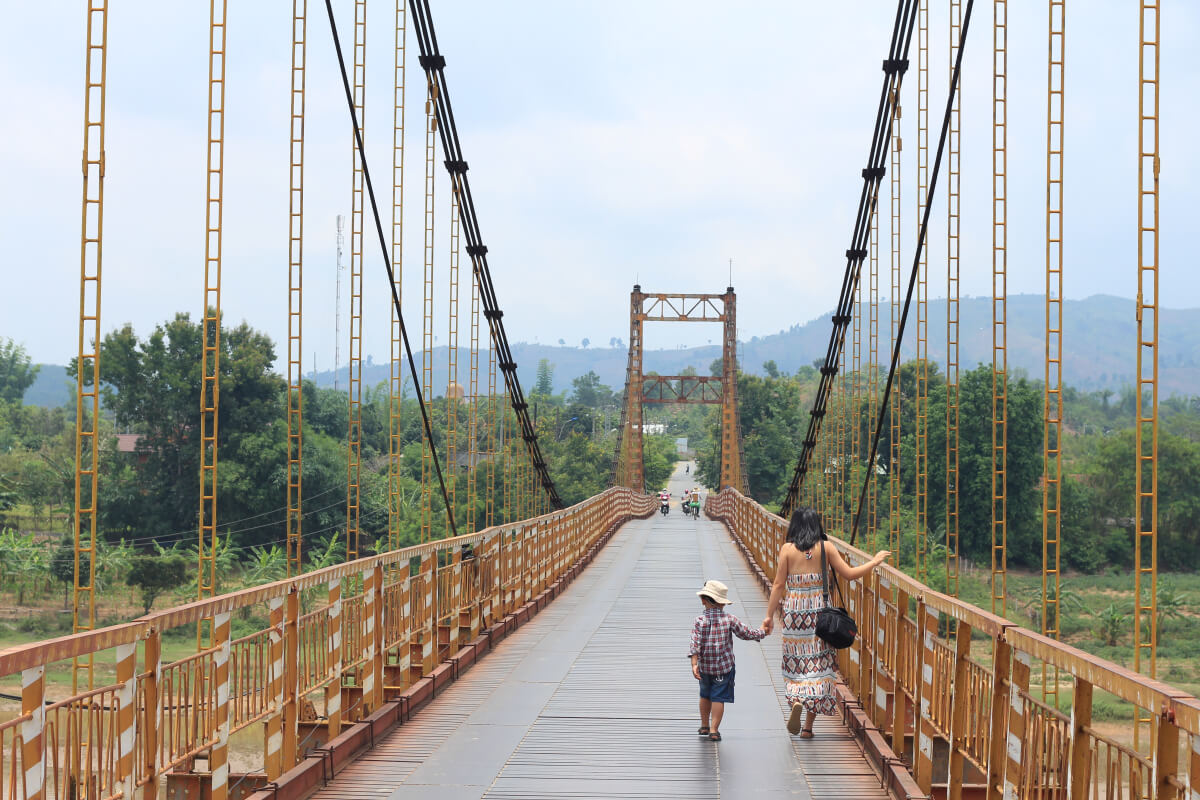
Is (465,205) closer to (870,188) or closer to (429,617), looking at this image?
(870,188)

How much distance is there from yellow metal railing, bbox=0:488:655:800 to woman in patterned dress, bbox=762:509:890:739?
7.28ft

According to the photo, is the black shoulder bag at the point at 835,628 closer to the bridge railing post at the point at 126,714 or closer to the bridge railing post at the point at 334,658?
the bridge railing post at the point at 334,658

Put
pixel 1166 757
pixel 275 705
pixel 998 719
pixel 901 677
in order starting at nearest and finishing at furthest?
pixel 1166 757, pixel 998 719, pixel 275 705, pixel 901 677

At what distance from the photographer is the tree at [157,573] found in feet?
133

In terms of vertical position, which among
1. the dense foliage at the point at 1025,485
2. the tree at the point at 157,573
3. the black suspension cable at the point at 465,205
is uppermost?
the black suspension cable at the point at 465,205

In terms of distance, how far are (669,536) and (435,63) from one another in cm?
1418

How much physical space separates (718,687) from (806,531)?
96cm

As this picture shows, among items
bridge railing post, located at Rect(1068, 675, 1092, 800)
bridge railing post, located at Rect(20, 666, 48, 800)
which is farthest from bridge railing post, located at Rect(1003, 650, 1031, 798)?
bridge railing post, located at Rect(20, 666, 48, 800)

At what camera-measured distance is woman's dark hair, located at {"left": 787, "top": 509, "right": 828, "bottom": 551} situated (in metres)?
6.65

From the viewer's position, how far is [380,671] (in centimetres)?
688

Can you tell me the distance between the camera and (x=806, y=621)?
21.6 ft

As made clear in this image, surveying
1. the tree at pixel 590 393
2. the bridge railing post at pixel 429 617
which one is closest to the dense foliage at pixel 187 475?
the bridge railing post at pixel 429 617


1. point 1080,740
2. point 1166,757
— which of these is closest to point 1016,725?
point 1080,740

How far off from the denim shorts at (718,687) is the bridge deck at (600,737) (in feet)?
0.74
